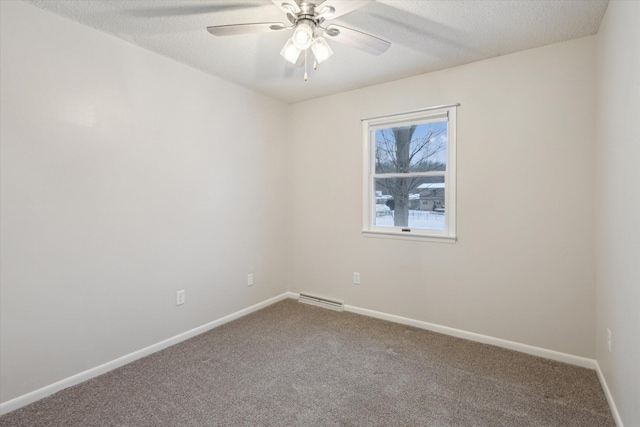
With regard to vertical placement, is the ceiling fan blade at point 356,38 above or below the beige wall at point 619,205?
above

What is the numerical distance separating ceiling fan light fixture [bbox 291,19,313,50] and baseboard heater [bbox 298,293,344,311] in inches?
107

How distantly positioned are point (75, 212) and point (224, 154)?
54.3 inches

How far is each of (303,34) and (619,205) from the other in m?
1.94

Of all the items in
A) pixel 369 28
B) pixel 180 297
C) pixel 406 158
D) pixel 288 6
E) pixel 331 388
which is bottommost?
pixel 331 388

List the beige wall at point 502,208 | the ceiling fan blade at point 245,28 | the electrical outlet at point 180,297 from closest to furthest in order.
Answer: the ceiling fan blade at point 245,28
the beige wall at point 502,208
the electrical outlet at point 180,297

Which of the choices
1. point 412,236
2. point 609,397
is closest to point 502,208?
point 412,236

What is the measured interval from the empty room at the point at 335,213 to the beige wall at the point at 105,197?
1cm

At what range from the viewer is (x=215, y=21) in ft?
7.08

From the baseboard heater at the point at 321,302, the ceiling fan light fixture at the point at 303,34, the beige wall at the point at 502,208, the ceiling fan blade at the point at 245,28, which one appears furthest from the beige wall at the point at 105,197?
the ceiling fan light fixture at the point at 303,34

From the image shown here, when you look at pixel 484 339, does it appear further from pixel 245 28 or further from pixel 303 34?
pixel 245 28

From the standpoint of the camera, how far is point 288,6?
5.50 feet

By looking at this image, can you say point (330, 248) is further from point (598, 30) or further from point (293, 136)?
point (598, 30)

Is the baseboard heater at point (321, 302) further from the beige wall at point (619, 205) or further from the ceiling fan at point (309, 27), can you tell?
the ceiling fan at point (309, 27)

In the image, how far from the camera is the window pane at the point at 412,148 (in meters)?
3.07
